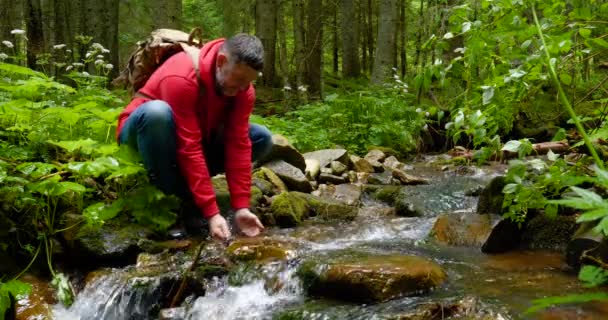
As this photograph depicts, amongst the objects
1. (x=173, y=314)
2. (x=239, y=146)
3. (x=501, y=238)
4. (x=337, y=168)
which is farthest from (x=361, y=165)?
(x=173, y=314)

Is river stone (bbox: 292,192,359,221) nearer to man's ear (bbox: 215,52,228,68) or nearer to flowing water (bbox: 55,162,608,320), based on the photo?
flowing water (bbox: 55,162,608,320)

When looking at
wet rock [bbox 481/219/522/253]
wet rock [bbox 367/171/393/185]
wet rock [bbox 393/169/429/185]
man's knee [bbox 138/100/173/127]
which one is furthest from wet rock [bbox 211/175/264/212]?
wet rock [bbox 393/169/429/185]

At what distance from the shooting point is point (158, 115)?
3.08 metres

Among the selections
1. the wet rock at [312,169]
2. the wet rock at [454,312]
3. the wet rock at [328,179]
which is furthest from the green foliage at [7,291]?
the wet rock at [328,179]

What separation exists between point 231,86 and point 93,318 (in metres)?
1.45

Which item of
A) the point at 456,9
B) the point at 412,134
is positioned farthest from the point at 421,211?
the point at 412,134

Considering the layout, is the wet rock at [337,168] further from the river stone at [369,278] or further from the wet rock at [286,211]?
the river stone at [369,278]

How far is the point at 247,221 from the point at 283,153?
7.60 feet

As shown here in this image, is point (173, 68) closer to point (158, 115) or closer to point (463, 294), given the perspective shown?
point (158, 115)

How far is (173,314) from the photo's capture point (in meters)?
2.68

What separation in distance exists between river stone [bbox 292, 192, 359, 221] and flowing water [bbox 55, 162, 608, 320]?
548 millimetres

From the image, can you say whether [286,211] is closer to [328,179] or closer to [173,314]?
[173,314]

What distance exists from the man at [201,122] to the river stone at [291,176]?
5.13ft

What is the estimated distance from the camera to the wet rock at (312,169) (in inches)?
221
